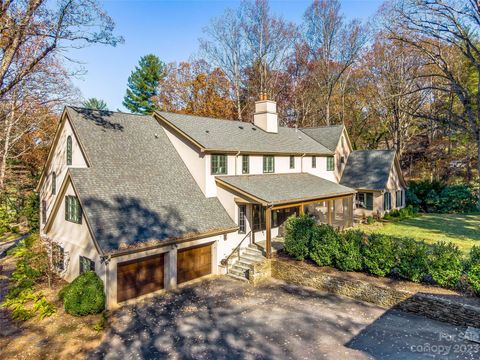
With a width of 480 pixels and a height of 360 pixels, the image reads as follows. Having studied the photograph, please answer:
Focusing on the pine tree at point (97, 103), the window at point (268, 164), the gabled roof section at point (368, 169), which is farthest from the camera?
the pine tree at point (97, 103)

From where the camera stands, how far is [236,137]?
20.5 meters

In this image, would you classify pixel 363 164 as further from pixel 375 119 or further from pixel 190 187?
pixel 190 187

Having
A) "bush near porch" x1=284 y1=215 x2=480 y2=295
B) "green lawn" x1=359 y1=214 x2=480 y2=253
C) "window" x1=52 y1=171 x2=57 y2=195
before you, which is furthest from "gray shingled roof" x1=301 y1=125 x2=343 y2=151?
"window" x1=52 y1=171 x2=57 y2=195

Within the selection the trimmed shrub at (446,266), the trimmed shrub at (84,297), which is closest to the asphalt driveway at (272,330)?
the trimmed shrub at (84,297)

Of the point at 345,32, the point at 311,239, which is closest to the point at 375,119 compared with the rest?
the point at 345,32

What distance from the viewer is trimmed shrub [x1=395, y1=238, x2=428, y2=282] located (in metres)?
12.2

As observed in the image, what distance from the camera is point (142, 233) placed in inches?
516

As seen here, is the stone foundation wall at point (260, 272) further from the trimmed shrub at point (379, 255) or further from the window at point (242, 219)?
the trimmed shrub at point (379, 255)

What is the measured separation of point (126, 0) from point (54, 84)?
11.5 m

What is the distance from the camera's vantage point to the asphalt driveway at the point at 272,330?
9.30 metres

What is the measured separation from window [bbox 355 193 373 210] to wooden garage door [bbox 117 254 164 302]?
19.5 meters

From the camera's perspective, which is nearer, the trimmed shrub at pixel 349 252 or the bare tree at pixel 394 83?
the trimmed shrub at pixel 349 252

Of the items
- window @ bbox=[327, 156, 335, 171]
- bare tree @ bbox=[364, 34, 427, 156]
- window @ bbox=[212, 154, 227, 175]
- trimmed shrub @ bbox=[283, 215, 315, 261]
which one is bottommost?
trimmed shrub @ bbox=[283, 215, 315, 261]

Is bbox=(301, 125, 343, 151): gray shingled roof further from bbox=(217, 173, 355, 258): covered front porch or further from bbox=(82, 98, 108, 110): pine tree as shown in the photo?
bbox=(82, 98, 108, 110): pine tree
